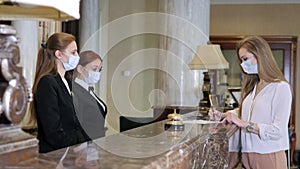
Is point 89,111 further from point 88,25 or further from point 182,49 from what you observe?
point 88,25

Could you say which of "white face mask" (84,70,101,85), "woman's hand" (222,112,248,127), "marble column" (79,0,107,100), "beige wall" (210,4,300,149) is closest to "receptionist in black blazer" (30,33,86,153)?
"white face mask" (84,70,101,85)

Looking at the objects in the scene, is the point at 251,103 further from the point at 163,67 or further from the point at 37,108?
the point at 163,67

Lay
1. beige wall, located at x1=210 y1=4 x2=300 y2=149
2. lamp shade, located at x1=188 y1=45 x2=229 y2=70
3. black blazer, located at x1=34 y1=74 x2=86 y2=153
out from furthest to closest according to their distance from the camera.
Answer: beige wall, located at x1=210 y1=4 x2=300 y2=149, lamp shade, located at x1=188 y1=45 x2=229 y2=70, black blazer, located at x1=34 y1=74 x2=86 y2=153

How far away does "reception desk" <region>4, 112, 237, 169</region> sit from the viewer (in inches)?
46.6

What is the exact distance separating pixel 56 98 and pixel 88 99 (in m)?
0.53

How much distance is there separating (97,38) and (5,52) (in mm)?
6142

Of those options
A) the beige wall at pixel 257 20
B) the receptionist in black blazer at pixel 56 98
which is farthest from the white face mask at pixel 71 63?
the beige wall at pixel 257 20

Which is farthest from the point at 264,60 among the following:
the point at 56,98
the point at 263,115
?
the point at 56,98

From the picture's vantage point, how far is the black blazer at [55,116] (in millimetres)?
2188

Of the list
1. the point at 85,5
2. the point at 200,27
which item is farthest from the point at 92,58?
the point at 85,5

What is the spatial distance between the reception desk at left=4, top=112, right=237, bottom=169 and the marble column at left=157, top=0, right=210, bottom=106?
8.79 feet

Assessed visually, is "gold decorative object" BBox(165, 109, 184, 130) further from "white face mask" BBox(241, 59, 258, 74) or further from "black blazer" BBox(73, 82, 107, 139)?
"white face mask" BBox(241, 59, 258, 74)

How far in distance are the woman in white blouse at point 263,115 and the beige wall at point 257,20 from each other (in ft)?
17.2

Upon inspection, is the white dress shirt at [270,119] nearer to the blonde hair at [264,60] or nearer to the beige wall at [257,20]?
the blonde hair at [264,60]
